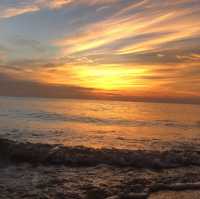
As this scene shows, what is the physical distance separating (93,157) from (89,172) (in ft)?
7.26

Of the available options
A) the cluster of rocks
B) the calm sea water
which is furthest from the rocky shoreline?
the calm sea water

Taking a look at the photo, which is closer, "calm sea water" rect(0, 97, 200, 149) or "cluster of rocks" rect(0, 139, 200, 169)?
"cluster of rocks" rect(0, 139, 200, 169)

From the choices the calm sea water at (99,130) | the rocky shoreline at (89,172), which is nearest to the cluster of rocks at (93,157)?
the rocky shoreline at (89,172)

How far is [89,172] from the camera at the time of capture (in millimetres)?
12234

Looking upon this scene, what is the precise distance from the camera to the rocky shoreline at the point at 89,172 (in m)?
9.54

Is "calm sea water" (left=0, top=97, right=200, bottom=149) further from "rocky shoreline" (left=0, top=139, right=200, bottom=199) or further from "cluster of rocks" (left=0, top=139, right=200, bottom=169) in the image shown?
"rocky shoreline" (left=0, top=139, right=200, bottom=199)

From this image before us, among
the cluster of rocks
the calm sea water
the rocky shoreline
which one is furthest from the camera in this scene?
the calm sea water

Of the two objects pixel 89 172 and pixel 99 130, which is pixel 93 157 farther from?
pixel 99 130

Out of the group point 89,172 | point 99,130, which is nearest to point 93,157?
point 89,172

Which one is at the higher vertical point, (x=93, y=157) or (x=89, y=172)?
(x=93, y=157)

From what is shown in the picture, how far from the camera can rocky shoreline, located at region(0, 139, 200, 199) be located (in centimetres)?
954

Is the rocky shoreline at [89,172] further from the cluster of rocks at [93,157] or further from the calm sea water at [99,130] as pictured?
the calm sea water at [99,130]

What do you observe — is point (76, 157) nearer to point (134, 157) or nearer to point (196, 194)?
point (134, 157)

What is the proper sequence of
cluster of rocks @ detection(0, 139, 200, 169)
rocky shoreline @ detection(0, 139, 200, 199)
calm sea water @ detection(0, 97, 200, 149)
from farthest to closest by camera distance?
calm sea water @ detection(0, 97, 200, 149) → cluster of rocks @ detection(0, 139, 200, 169) → rocky shoreline @ detection(0, 139, 200, 199)
